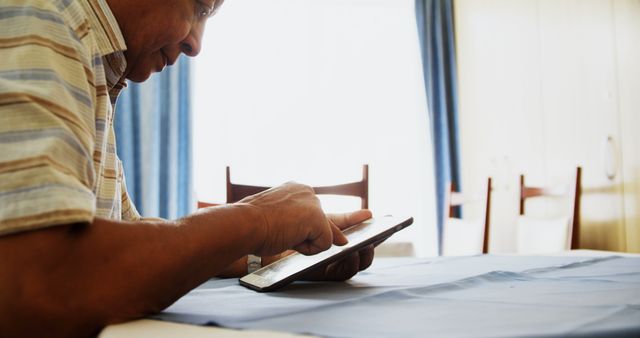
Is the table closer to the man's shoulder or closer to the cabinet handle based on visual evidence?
the man's shoulder

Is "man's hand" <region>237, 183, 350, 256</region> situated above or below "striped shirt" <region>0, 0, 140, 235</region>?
below

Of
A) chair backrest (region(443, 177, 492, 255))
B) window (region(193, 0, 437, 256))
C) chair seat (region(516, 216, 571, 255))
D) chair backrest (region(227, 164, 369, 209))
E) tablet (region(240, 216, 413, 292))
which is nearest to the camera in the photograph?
tablet (region(240, 216, 413, 292))

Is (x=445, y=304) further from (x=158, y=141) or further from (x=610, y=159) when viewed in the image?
(x=158, y=141)

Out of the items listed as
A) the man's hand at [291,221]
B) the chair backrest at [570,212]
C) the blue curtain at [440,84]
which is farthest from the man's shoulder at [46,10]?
the blue curtain at [440,84]

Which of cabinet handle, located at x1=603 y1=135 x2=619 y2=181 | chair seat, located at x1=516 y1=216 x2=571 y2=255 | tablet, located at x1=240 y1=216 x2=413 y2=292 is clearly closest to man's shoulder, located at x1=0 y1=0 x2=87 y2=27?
tablet, located at x1=240 y1=216 x2=413 y2=292

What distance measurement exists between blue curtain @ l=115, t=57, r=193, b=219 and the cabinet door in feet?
7.58

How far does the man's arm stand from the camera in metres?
0.45

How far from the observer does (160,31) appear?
815 mm

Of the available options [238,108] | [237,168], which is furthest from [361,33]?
[237,168]

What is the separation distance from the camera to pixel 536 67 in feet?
9.34

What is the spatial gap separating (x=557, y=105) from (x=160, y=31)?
2.34 meters

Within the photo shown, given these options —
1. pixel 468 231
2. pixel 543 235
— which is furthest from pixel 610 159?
pixel 468 231

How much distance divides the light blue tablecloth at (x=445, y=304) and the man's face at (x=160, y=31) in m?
0.39

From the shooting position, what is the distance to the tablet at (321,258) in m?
0.75
